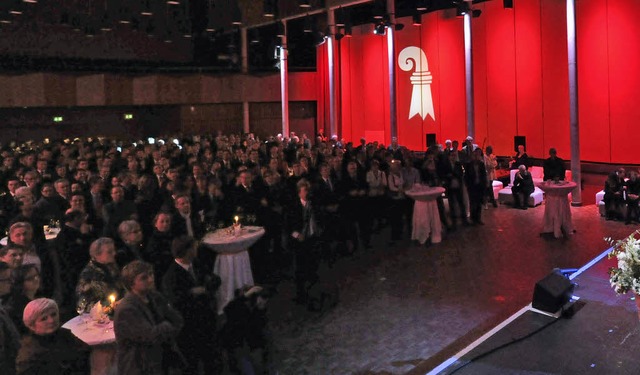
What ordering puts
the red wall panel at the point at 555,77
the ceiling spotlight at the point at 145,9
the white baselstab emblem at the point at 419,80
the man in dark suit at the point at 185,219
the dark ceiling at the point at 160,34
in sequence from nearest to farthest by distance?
1. the man in dark suit at the point at 185,219
2. the ceiling spotlight at the point at 145,9
3. the red wall panel at the point at 555,77
4. the white baselstab emblem at the point at 419,80
5. the dark ceiling at the point at 160,34

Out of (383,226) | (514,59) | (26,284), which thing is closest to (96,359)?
(26,284)

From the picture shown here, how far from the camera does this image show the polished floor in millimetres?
5898

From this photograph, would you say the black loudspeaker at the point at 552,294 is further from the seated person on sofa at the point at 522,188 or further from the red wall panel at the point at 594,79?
the red wall panel at the point at 594,79

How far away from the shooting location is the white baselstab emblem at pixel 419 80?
21.2 meters

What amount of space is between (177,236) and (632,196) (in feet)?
28.8

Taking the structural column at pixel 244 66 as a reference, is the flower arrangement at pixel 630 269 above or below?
below

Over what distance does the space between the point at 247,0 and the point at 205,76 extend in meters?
3.36

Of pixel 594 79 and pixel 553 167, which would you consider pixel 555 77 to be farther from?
pixel 553 167

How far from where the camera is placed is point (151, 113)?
80.6 feet

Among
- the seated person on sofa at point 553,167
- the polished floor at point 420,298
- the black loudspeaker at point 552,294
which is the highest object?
the seated person on sofa at point 553,167

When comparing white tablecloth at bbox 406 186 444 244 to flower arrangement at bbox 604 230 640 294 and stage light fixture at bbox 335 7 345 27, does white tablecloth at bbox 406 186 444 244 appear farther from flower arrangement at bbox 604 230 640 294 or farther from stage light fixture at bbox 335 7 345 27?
stage light fixture at bbox 335 7 345 27

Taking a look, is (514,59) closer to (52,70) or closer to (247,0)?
(247,0)

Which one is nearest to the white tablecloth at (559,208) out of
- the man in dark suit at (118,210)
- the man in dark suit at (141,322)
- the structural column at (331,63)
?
the man in dark suit at (118,210)

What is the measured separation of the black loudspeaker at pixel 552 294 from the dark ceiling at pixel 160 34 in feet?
48.4
